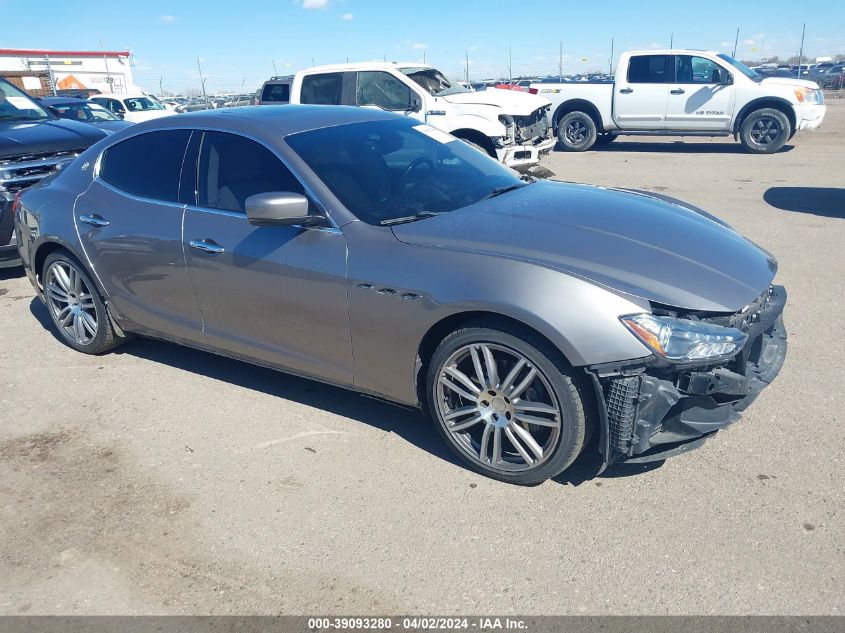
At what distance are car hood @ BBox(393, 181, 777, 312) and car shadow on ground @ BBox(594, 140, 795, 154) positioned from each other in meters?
11.8

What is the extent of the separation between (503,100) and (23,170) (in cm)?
663

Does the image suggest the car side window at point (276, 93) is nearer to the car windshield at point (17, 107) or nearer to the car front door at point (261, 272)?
the car windshield at point (17, 107)

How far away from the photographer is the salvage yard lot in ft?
8.91

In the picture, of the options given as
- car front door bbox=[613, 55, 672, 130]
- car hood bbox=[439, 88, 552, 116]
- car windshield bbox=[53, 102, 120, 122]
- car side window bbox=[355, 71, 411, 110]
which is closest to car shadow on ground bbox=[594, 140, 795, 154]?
car front door bbox=[613, 55, 672, 130]

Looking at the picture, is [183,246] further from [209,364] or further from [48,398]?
[48,398]

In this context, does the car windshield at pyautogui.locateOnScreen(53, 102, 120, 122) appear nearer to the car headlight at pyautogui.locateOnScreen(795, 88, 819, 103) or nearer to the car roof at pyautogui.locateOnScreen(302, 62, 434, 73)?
the car roof at pyautogui.locateOnScreen(302, 62, 434, 73)

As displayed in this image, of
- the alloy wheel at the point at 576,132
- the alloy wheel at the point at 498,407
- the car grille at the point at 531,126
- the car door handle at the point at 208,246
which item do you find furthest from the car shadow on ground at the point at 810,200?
the car door handle at the point at 208,246

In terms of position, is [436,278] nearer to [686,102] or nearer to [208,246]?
[208,246]

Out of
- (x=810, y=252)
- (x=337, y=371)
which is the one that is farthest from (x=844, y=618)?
(x=810, y=252)

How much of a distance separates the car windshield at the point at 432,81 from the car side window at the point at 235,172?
24.1 feet

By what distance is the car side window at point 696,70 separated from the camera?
45.6ft

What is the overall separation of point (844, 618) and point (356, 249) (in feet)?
8.11

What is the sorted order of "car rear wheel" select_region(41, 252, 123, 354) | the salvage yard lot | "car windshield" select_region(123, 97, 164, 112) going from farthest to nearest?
"car windshield" select_region(123, 97, 164, 112), "car rear wheel" select_region(41, 252, 123, 354), the salvage yard lot

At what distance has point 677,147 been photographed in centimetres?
1559
